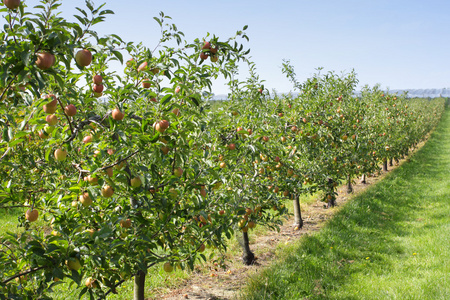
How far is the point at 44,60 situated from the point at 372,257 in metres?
5.22

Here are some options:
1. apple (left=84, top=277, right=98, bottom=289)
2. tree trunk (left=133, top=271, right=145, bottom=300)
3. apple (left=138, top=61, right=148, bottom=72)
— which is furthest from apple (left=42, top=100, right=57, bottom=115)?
tree trunk (left=133, top=271, right=145, bottom=300)

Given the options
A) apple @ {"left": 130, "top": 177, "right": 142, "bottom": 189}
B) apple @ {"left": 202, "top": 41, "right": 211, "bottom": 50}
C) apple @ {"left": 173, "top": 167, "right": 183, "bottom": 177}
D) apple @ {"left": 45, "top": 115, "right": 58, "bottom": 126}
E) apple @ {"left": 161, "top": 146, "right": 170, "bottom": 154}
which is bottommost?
apple @ {"left": 130, "top": 177, "right": 142, "bottom": 189}

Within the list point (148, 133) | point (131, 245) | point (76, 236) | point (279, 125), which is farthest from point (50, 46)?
point (279, 125)

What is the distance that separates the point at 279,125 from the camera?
511 cm

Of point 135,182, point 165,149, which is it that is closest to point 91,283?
point 135,182

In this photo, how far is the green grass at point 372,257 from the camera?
3.92m

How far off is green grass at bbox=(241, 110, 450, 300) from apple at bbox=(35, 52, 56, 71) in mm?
3328

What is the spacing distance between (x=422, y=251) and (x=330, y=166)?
2.12 meters

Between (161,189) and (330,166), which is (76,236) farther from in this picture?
(330,166)

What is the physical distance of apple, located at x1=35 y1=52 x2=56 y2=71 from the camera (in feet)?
4.52

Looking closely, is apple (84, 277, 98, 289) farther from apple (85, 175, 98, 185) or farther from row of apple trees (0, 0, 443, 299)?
apple (85, 175, 98, 185)

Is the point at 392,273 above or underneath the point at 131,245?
underneath

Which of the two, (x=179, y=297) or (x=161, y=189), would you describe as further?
(x=179, y=297)

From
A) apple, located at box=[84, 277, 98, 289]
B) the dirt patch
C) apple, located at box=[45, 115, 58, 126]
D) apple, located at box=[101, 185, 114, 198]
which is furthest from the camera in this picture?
the dirt patch
